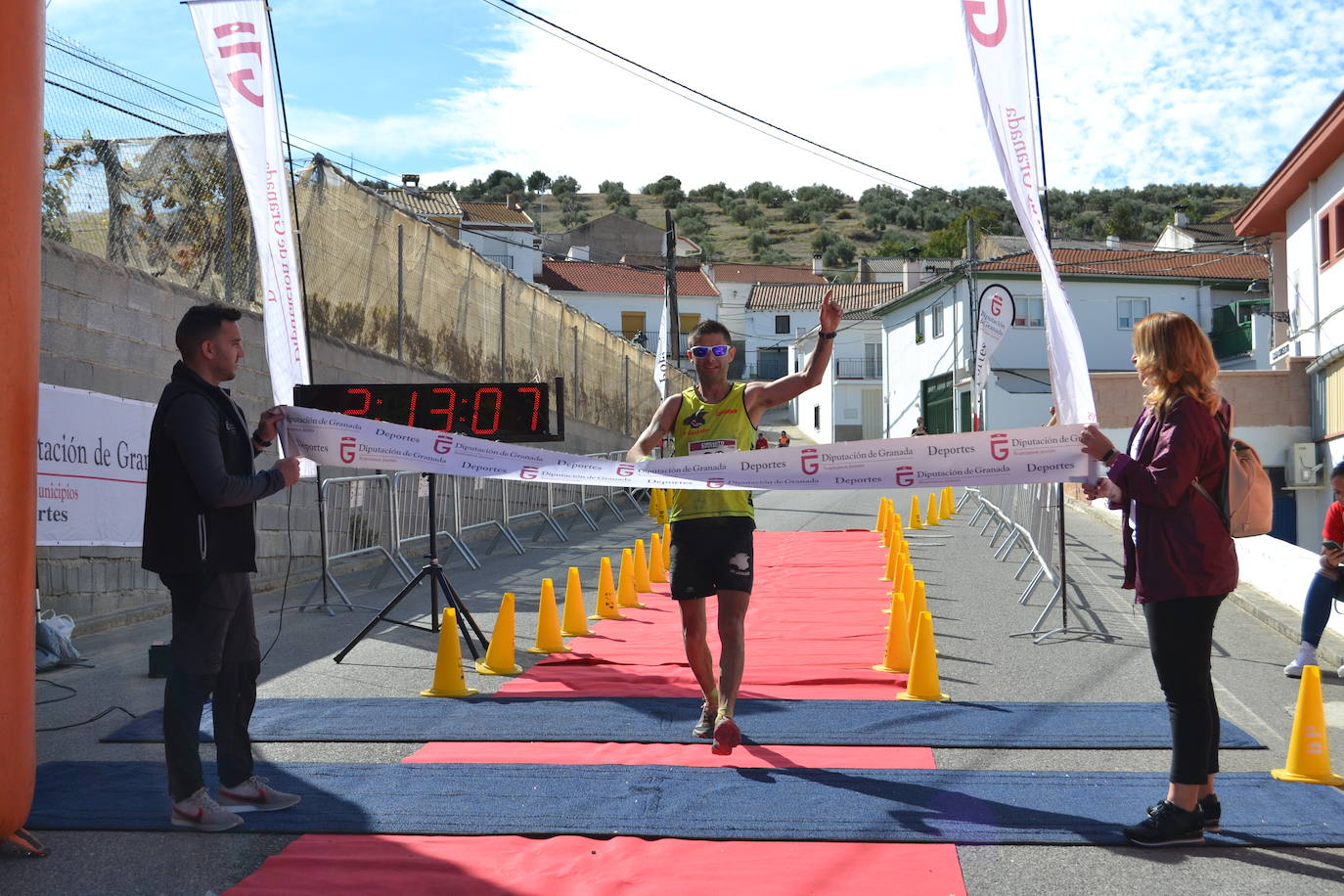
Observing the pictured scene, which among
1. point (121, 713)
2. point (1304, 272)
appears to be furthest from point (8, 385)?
point (1304, 272)

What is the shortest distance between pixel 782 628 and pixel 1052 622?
97.5 inches

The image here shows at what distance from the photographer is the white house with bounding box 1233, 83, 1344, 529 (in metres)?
21.3

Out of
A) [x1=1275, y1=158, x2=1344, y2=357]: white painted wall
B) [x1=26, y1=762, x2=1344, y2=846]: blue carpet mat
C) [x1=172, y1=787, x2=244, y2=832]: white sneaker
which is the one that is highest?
[x1=1275, y1=158, x2=1344, y2=357]: white painted wall

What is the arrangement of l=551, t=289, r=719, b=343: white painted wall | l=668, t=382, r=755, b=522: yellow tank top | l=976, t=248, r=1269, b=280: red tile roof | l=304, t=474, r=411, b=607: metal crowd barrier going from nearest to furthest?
l=668, t=382, r=755, b=522: yellow tank top, l=304, t=474, r=411, b=607: metal crowd barrier, l=976, t=248, r=1269, b=280: red tile roof, l=551, t=289, r=719, b=343: white painted wall

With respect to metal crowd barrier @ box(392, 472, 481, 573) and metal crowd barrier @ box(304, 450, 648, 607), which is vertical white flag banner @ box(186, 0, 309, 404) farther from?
metal crowd barrier @ box(392, 472, 481, 573)

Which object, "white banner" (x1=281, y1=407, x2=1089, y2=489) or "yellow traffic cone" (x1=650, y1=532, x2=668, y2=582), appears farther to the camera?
"yellow traffic cone" (x1=650, y1=532, x2=668, y2=582)

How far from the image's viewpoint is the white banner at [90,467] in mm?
8922

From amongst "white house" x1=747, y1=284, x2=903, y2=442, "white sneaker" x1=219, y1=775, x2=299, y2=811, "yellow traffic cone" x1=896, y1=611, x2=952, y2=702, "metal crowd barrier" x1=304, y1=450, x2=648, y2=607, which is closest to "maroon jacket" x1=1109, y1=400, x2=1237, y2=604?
"yellow traffic cone" x1=896, y1=611, x2=952, y2=702

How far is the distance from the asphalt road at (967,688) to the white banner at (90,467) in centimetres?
Result: 97

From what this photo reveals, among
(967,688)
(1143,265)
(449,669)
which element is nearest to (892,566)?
(967,688)

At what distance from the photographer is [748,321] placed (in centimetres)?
8069

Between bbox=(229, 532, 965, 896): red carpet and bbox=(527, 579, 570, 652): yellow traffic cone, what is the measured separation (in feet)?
0.54

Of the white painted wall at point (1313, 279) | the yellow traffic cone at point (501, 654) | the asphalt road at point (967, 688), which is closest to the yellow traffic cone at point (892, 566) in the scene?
the asphalt road at point (967, 688)

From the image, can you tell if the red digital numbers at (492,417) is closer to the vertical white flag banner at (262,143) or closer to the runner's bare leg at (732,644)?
the vertical white flag banner at (262,143)
